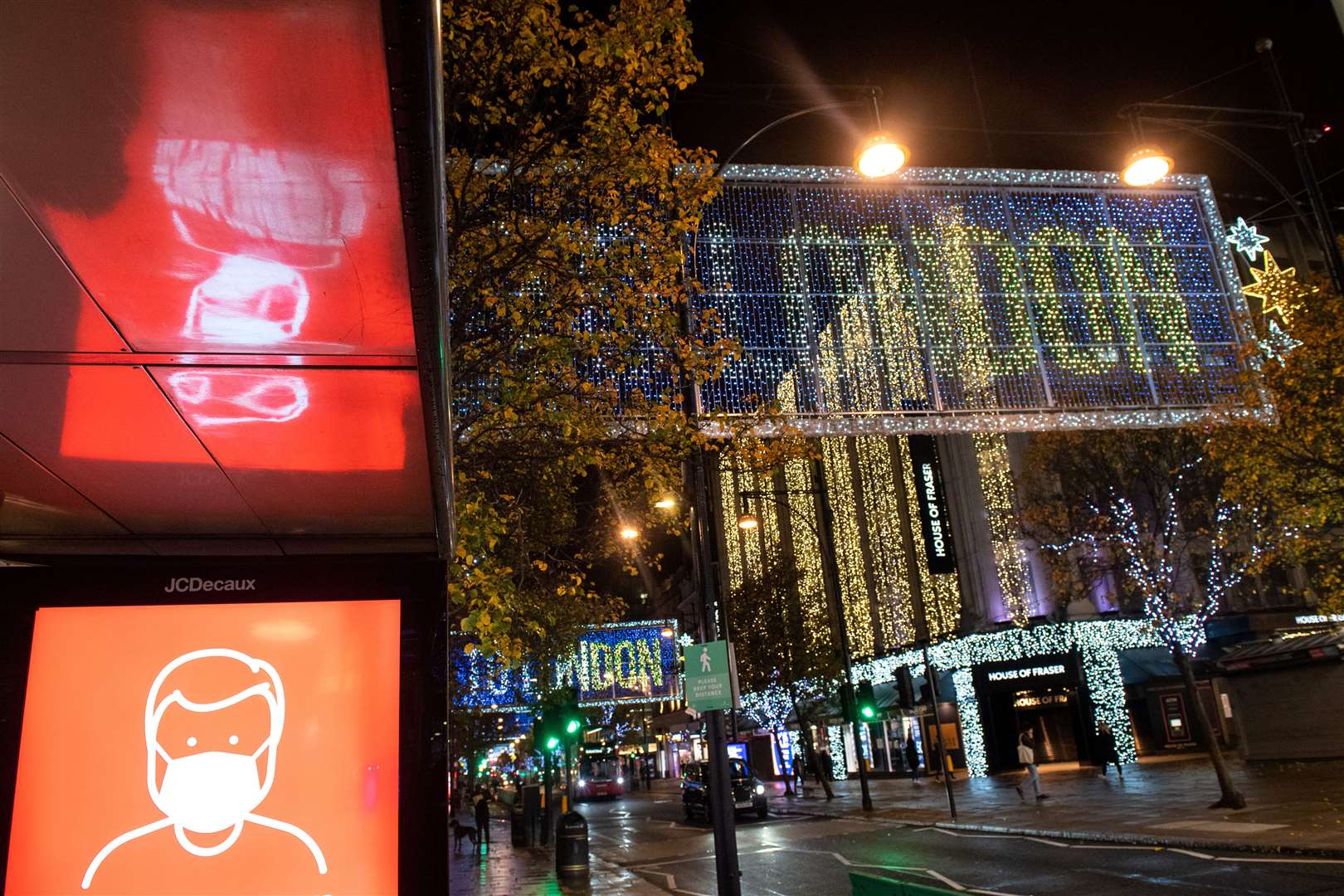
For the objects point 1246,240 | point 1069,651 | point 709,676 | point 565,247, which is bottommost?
point 709,676

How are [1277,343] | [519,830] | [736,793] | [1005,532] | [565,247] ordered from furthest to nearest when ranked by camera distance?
[1005,532]
[736,793]
[519,830]
[1277,343]
[565,247]

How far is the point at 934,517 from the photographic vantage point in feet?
116

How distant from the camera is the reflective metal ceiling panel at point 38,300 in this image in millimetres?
2336

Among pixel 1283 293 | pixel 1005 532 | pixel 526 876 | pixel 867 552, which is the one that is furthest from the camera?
pixel 867 552

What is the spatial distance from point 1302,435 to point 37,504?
19759mm

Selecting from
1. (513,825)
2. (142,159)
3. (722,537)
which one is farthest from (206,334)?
(722,537)

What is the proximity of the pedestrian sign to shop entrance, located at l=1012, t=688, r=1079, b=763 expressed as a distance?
29.6 meters

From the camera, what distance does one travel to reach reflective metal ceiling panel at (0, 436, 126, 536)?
384 cm

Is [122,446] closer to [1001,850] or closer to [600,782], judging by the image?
[1001,850]

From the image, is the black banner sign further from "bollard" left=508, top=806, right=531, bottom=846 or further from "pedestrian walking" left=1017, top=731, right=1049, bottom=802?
"bollard" left=508, top=806, right=531, bottom=846

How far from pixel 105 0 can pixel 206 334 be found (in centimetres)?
146

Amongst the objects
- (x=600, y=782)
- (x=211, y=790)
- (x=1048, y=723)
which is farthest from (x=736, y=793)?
Answer: (x=600, y=782)

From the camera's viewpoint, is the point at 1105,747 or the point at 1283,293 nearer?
the point at 1283,293

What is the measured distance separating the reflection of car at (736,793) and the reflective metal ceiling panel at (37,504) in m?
24.5
